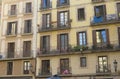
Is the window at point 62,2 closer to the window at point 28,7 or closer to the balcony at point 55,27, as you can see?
Result: the balcony at point 55,27

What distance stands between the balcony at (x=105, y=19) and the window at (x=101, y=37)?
1.03 meters

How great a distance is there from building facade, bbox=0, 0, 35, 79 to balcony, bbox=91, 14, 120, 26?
9.27m

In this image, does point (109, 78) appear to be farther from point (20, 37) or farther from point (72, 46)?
point (20, 37)

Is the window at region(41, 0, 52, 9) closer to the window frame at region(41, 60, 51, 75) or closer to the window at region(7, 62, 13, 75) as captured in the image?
the window frame at region(41, 60, 51, 75)

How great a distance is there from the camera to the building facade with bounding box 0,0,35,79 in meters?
34.1

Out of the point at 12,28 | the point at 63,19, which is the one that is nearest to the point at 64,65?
the point at 63,19

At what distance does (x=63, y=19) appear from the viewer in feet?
111

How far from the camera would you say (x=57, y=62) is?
3206 cm

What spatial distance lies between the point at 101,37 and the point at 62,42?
17.6 feet

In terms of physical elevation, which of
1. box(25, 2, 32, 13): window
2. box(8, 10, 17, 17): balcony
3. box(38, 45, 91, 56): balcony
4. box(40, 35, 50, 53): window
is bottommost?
Result: box(38, 45, 91, 56): balcony

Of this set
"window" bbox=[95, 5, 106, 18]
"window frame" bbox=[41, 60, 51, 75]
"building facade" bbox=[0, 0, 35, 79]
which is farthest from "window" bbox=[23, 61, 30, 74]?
"window" bbox=[95, 5, 106, 18]

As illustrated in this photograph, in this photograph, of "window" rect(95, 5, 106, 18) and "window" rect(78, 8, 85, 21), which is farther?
"window" rect(78, 8, 85, 21)

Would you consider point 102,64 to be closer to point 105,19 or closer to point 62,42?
point 105,19

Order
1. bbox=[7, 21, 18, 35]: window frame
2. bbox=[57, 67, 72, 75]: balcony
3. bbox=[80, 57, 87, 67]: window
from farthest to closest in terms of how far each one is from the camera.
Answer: bbox=[7, 21, 18, 35]: window frame
bbox=[57, 67, 72, 75]: balcony
bbox=[80, 57, 87, 67]: window
